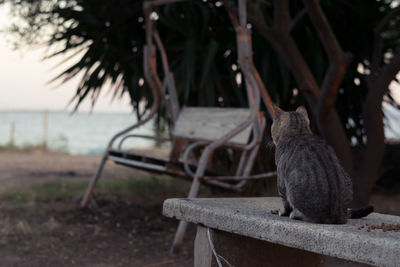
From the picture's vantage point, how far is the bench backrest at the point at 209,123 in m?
3.66

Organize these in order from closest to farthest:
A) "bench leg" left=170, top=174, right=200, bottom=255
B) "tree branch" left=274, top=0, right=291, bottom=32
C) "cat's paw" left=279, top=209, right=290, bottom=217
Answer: "cat's paw" left=279, top=209, right=290, bottom=217 → "bench leg" left=170, top=174, right=200, bottom=255 → "tree branch" left=274, top=0, right=291, bottom=32

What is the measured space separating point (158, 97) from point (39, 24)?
1.50 metres

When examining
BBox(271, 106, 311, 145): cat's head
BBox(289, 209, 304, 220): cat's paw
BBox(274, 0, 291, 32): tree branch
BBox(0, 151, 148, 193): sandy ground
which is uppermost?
BBox(274, 0, 291, 32): tree branch

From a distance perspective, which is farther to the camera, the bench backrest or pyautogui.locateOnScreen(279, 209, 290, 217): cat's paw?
the bench backrest

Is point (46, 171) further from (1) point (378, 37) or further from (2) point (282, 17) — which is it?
(1) point (378, 37)

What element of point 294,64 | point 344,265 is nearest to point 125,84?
point 294,64

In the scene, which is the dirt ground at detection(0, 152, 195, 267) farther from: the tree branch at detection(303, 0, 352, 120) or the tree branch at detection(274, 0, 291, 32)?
the tree branch at detection(274, 0, 291, 32)

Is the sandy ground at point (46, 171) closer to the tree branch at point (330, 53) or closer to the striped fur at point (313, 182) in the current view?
the tree branch at point (330, 53)

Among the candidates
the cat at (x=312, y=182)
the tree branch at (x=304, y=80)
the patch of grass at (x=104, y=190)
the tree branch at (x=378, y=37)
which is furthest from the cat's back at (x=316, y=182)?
the patch of grass at (x=104, y=190)

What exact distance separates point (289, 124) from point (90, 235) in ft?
6.99

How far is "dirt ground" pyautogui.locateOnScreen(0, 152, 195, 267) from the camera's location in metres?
2.84

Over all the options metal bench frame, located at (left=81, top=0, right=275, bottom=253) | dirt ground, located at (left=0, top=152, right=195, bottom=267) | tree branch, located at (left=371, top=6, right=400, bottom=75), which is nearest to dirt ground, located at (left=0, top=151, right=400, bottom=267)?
dirt ground, located at (left=0, top=152, right=195, bottom=267)

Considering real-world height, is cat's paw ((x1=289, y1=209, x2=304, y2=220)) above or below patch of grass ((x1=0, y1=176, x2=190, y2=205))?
above

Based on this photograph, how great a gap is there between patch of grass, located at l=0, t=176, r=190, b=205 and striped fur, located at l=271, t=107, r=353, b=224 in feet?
10.7
